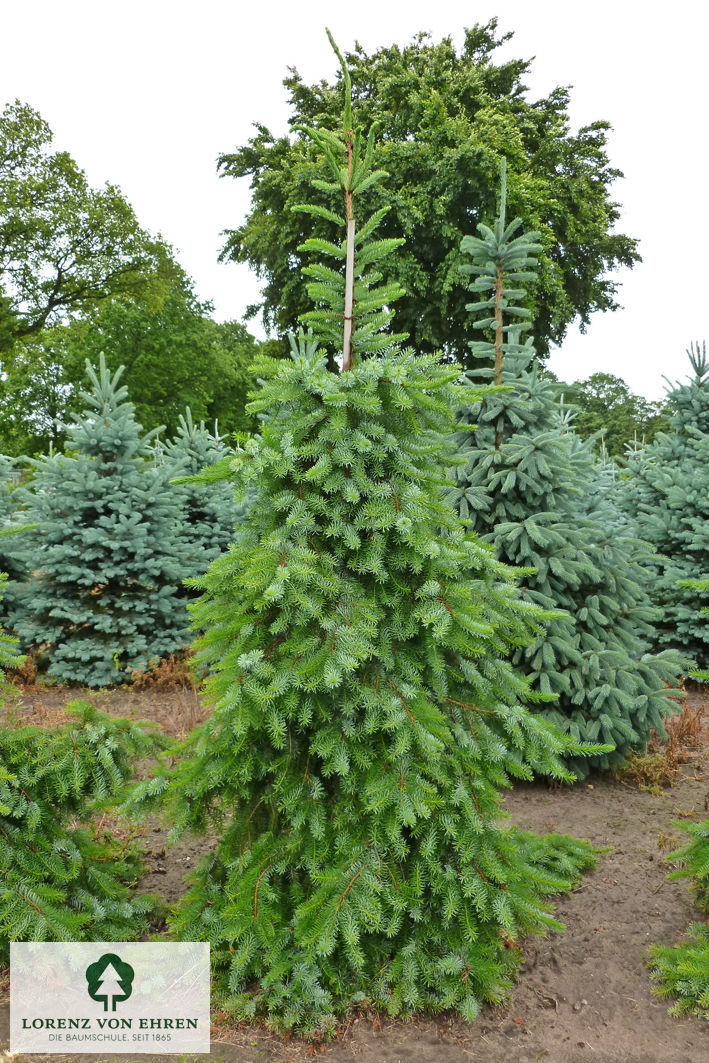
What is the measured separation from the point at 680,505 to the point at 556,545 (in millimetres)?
4548

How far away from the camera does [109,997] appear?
10.0 feet

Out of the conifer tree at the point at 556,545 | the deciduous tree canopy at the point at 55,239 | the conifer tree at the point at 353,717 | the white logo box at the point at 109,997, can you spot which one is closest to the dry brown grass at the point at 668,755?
the conifer tree at the point at 556,545

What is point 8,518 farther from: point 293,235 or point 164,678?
point 293,235

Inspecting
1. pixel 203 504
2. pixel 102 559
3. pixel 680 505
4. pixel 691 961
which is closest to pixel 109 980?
pixel 691 961

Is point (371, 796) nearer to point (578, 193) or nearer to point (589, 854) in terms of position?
point (589, 854)

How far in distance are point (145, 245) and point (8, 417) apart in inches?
332

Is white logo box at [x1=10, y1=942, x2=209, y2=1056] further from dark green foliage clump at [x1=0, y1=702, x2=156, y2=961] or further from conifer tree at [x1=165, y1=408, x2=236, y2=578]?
conifer tree at [x1=165, y1=408, x2=236, y2=578]

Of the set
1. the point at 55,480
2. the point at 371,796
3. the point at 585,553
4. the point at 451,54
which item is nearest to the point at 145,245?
the point at 451,54

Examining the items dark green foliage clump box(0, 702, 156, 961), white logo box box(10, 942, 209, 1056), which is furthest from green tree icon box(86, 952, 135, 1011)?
dark green foliage clump box(0, 702, 156, 961)

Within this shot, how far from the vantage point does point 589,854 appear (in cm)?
416

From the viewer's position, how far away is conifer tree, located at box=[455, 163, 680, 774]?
5152mm

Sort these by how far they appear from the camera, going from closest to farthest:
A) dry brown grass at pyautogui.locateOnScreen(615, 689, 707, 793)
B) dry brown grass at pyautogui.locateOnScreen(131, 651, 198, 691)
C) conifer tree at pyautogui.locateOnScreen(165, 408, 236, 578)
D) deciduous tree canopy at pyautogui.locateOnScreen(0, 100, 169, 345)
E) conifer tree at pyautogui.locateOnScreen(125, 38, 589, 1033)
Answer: conifer tree at pyautogui.locateOnScreen(125, 38, 589, 1033) < dry brown grass at pyautogui.locateOnScreen(615, 689, 707, 793) < dry brown grass at pyautogui.locateOnScreen(131, 651, 198, 691) < conifer tree at pyautogui.locateOnScreen(165, 408, 236, 578) < deciduous tree canopy at pyautogui.locateOnScreen(0, 100, 169, 345)

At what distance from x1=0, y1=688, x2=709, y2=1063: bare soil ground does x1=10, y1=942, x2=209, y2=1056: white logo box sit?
8cm

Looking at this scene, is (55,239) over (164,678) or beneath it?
over
